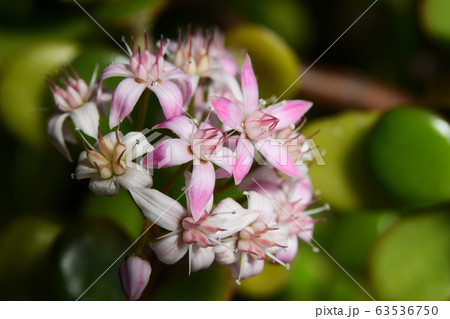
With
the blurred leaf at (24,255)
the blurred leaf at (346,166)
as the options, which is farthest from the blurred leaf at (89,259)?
the blurred leaf at (346,166)

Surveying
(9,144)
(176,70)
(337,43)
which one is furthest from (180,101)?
(337,43)

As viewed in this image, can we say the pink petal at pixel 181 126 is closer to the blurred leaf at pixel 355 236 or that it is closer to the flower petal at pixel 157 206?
the flower petal at pixel 157 206

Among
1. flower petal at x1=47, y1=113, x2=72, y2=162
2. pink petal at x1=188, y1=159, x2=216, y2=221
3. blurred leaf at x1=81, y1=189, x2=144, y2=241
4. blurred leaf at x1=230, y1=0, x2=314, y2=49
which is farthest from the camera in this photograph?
blurred leaf at x1=230, y1=0, x2=314, y2=49

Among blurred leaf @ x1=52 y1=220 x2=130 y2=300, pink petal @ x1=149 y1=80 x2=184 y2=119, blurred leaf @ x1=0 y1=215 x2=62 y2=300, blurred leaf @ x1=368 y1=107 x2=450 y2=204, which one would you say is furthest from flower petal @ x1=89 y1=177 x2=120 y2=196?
blurred leaf @ x1=368 y1=107 x2=450 y2=204

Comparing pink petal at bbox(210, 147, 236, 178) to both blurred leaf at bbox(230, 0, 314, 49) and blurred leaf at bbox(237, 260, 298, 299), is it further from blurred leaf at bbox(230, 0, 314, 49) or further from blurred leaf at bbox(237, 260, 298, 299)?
blurred leaf at bbox(230, 0, 314, 49)

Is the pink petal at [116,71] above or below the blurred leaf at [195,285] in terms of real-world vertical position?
above

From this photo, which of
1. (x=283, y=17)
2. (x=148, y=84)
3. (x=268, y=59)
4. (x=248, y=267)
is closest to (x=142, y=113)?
(x=148, y=84)

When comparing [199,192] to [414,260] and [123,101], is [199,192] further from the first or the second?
[414,260]
